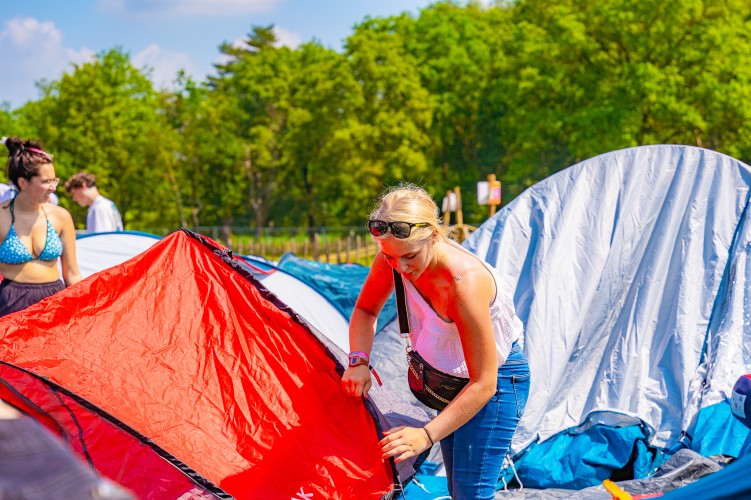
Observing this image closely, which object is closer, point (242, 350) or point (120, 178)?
point (242, 350)

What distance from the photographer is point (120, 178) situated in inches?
1184

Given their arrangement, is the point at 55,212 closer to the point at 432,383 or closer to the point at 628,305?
the point at 432,383

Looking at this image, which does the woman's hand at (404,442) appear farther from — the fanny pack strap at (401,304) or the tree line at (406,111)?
the tree line at (406,111)

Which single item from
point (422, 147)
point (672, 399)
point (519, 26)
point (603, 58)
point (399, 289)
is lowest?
point (672, 399)

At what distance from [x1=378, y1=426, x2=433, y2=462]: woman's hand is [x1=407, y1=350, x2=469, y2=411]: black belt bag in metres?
0.23

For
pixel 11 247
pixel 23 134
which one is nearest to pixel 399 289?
pixel 11 247

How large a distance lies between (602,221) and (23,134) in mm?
30125

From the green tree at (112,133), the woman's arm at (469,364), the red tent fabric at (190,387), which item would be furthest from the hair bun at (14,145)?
the green tree at (112,133)

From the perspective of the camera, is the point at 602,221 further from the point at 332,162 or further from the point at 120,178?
the point at 120,178

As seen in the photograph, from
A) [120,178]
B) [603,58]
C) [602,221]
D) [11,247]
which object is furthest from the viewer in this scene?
[120,178]

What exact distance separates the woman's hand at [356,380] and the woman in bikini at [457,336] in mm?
264

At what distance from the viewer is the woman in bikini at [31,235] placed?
4062 mm

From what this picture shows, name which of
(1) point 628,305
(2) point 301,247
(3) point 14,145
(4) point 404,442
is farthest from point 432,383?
(2) point 301,247

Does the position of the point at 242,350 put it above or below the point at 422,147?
below
